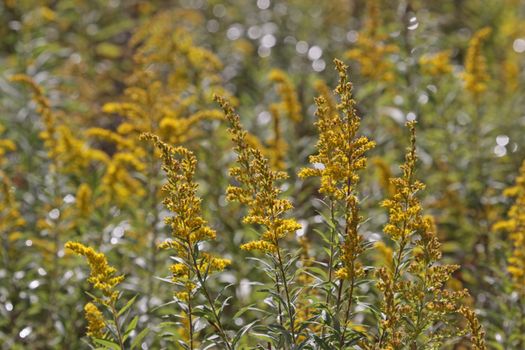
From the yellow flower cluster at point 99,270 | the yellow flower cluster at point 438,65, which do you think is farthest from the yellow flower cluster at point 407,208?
the yellow flower cluster at point 438,65

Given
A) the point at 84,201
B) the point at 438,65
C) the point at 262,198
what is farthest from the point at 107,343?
the point at 438,65

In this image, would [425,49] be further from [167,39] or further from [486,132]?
[167,39]

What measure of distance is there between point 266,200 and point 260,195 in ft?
0.09

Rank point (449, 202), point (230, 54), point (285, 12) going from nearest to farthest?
point (449, 202) < point (230, 54) < point (285, 12)

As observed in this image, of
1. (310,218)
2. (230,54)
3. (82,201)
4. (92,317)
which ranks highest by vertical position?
(92,317)

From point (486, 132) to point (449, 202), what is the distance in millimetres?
757

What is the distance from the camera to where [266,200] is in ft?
8.34

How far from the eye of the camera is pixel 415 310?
2643 millimetres

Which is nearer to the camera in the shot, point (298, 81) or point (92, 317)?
point (92, 317)

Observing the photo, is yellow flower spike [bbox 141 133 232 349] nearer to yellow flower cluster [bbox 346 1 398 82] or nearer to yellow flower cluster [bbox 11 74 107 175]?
yellow flower cluster [bbox 11 74 107 175]

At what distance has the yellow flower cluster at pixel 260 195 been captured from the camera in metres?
2.52

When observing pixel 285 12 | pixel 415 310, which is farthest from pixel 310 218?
pixel 285 12

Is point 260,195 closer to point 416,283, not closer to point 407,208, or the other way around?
point 407,208

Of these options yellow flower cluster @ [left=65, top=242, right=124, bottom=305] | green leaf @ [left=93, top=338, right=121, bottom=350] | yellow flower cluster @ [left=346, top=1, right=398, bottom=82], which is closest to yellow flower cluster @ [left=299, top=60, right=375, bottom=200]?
yellow flower cluster @ [left=65, top=242, right=124, bottom=305]
